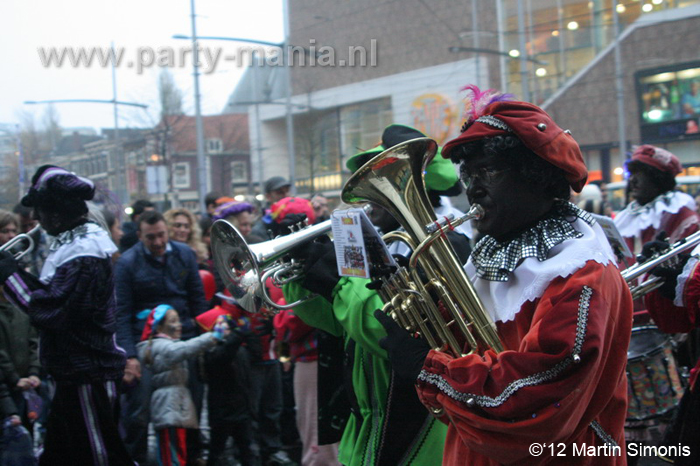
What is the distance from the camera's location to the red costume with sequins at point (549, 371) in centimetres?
179

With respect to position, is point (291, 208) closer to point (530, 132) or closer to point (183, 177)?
point (530, 132)

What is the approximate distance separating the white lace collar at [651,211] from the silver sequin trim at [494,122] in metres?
3.55

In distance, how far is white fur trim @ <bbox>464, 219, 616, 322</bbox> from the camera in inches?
76.5

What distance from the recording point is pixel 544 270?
197 centimetres

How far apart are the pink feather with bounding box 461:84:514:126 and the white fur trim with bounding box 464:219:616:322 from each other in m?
0.47

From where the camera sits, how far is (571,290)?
1857mm

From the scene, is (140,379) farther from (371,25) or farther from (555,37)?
(371,25)

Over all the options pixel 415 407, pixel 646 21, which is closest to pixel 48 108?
pixel 646 21

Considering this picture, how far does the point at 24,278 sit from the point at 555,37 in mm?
30386

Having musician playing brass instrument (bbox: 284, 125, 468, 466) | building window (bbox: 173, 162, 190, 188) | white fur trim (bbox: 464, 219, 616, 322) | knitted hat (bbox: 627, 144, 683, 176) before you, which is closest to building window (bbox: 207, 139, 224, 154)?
building window (bbox: 173, 162, 190, 188)

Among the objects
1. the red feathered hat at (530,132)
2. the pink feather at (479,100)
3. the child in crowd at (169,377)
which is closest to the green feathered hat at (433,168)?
the pink feather at (479,100)

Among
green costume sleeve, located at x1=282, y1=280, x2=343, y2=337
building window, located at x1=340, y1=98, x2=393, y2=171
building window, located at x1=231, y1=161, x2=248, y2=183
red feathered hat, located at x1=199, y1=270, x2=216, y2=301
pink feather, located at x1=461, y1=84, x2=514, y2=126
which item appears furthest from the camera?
building window, located at x1=231, y1=161, x2=248, y2=183

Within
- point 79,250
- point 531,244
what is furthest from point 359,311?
point 79,250

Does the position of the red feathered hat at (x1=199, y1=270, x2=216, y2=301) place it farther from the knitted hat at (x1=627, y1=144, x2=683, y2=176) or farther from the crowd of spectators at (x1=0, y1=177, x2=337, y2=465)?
the knitted hat at (x1=627, y1=144, x2=683, y2=176)
